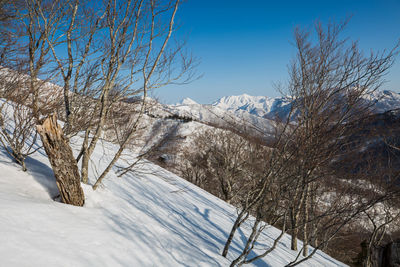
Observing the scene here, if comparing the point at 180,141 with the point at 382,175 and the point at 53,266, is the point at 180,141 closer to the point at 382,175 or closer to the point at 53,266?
the point at 382,175

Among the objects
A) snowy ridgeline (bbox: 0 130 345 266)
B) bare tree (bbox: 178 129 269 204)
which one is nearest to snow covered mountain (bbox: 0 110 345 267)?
snowy ridgeline (bbox: 0 130 345 266)

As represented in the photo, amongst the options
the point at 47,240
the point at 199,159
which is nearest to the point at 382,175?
the point at 47,240

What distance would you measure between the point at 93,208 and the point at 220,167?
41.5ft

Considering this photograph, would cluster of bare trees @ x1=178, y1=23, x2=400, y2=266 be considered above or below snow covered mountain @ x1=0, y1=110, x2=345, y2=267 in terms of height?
above

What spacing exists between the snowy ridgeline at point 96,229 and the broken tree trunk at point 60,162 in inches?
6.9

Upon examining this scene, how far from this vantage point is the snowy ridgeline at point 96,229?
1.92 metres

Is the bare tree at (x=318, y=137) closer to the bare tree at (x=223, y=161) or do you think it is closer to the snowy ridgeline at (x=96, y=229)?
the snowy ridgeline at (x=96, y=229)

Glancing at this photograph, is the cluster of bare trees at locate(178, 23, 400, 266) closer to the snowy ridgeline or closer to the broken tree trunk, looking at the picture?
the snowy ridgeline

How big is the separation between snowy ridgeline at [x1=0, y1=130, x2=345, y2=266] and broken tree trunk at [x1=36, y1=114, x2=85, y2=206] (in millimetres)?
176

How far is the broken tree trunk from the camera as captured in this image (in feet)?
9.30

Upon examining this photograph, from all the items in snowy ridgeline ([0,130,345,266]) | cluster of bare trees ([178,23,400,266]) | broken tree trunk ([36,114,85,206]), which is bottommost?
snowy ridgeline ([0,130,345,266])

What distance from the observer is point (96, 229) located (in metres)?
2.50

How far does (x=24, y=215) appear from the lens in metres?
2.19

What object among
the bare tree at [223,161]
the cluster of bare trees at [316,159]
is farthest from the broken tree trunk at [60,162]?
the bare tree at [223,161]
